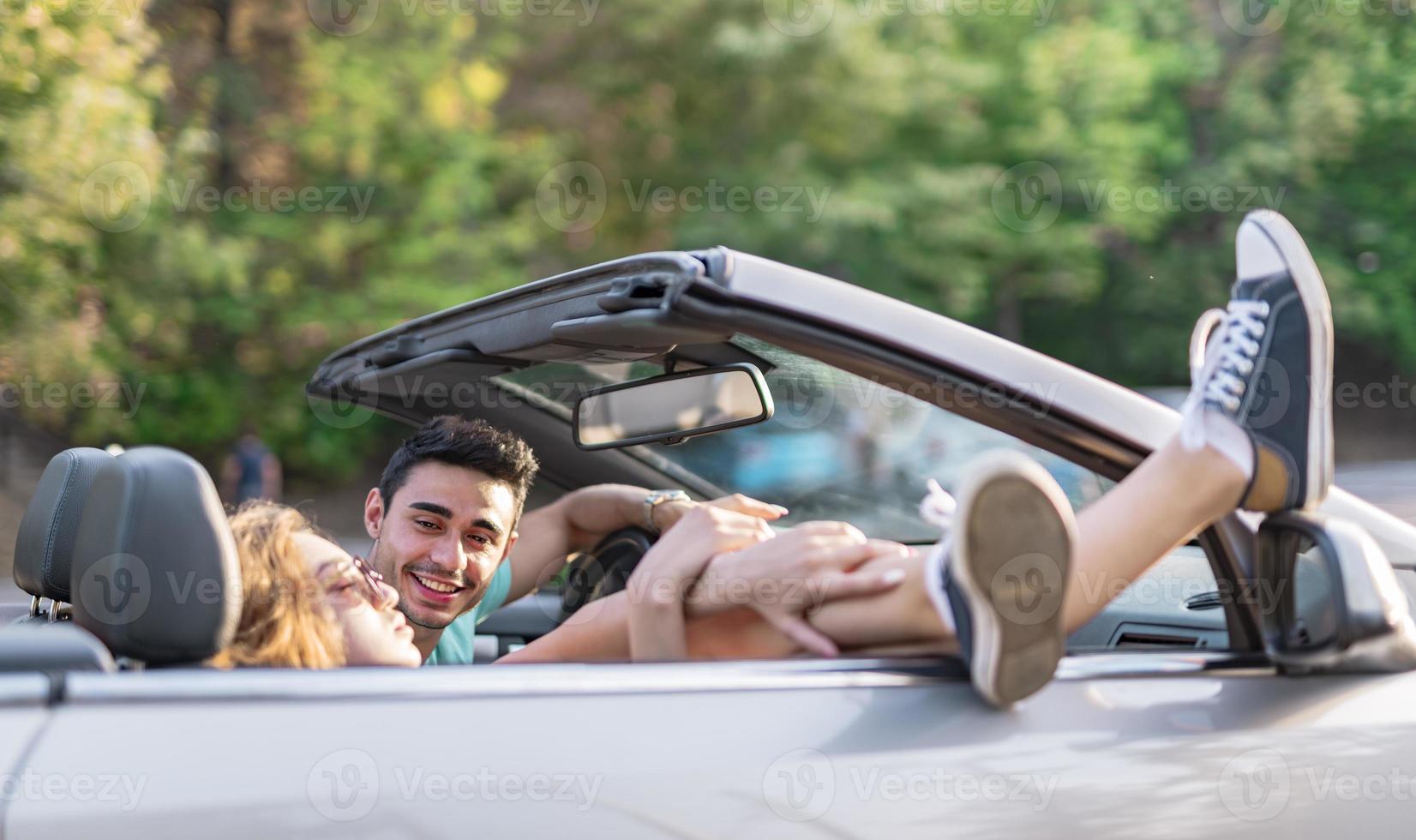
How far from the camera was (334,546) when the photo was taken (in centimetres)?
233

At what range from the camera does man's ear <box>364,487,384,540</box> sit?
298cm

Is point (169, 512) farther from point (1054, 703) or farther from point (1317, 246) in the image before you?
point (1317, 246)

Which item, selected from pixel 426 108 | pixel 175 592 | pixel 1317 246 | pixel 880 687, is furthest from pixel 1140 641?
pixel 1317 246

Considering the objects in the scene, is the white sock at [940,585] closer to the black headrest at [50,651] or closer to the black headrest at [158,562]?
the black headrest at [158,562]

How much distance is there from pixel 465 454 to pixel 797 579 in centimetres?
103

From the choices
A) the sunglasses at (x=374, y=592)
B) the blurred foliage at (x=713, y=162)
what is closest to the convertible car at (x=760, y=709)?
the sunglasses at (x=374, y=592)

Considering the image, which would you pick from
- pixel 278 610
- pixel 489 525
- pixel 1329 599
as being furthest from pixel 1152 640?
pixel 278 610

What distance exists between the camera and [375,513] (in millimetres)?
3018

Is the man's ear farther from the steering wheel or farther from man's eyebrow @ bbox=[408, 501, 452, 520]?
the steering wheel

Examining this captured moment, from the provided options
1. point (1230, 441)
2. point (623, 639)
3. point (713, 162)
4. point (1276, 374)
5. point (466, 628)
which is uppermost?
point (713, 162)

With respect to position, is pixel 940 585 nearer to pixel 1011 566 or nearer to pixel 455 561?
pixel 1011 566

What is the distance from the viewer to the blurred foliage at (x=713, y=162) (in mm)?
14117

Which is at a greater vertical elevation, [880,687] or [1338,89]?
[1338,89]

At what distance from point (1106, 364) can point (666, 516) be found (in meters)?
18.3
